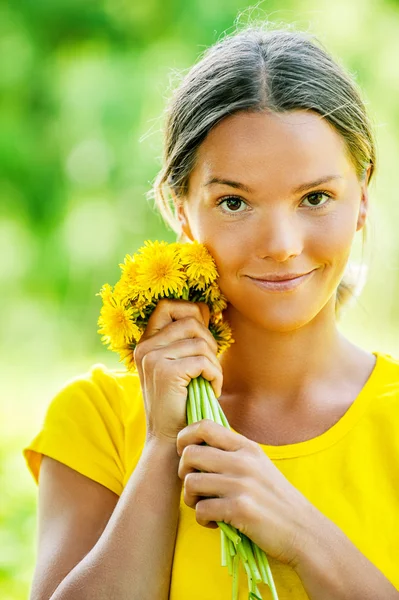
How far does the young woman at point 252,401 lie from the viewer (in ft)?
5.67

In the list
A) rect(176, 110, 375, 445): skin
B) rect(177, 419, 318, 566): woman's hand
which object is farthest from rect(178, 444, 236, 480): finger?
rect(176, 110, 375, 445): skin

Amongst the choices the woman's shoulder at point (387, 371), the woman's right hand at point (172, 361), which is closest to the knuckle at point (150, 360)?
the woman's right hand at point (172, 361)

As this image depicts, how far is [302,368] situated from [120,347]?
17.8 inches

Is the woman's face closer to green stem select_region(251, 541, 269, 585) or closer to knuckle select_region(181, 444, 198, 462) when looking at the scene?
knuckle select_region(181, 444, 198, 462)

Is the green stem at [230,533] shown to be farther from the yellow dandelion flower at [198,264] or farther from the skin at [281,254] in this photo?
the yellow dandelion flower at [198,264]

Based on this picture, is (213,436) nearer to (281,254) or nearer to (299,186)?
(281,254)

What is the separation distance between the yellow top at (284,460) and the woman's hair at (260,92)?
0.52m

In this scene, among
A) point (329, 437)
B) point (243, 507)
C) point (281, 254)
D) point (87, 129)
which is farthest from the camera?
point (87, 129)

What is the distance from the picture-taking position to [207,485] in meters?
1.70

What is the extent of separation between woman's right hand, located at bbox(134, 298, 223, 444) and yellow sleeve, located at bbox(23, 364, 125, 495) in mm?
197

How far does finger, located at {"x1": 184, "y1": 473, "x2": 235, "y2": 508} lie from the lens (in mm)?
1685

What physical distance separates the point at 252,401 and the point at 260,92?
72cm

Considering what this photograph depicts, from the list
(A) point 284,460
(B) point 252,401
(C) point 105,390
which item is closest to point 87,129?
(C) point 105,390

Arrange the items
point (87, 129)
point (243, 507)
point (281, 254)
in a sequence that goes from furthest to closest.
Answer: point (87, 129), point (281, 254), point (243, 507)
